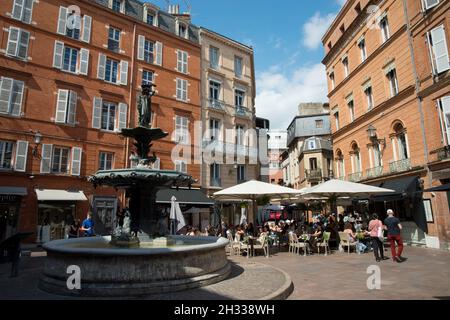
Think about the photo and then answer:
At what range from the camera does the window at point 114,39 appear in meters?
21.2

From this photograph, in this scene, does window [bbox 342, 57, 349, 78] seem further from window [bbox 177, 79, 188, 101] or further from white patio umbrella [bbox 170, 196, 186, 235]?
white patio umbrella [bbox 170, 196, 186, 235]

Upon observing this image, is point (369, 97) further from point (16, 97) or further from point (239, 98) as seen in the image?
point (16, 97)

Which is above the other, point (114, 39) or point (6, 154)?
point (114, 39)

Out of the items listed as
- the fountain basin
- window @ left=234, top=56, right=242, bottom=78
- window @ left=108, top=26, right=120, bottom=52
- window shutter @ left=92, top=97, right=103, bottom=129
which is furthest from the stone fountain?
window @ left=234, top=56, right=242, bottom=78

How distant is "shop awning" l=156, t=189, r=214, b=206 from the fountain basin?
13.3 m

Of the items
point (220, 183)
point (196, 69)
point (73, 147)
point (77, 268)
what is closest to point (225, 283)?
point (77, 268)

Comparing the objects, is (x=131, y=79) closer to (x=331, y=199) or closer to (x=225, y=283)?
(x=331, y=199)

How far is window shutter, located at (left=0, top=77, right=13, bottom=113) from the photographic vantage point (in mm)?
16391

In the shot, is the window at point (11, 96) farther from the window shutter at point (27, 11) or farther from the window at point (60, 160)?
the window shutter at point (27, 11)

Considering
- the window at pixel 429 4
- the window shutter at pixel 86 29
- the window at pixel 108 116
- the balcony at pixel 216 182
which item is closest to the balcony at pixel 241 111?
the balcony at pixel 216 182

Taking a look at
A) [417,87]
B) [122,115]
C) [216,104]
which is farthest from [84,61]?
[417,87]

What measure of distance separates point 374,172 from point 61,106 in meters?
19.4

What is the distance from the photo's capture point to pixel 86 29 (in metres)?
20.0
